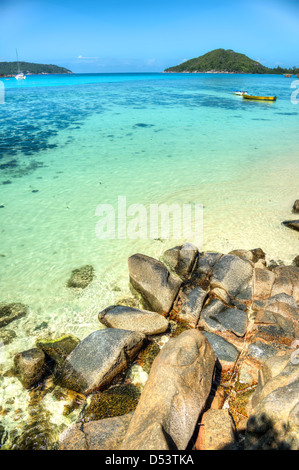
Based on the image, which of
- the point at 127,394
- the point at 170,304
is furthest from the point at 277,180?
the point at 127,394

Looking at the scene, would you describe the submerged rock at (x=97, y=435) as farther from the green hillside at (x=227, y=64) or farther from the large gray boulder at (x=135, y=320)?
the green hillside at (x=227, y=64)

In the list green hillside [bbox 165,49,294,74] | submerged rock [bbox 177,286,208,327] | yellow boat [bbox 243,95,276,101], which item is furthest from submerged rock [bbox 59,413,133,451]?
green hillside [bbox 165,49,294,74]

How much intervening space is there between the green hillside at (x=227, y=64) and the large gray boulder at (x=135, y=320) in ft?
632

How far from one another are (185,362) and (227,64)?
202 metres

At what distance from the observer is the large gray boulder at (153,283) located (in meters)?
6.50

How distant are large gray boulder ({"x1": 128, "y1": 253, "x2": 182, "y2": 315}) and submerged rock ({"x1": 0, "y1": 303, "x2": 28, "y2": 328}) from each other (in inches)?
112

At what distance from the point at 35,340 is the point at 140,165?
12290 millimetres

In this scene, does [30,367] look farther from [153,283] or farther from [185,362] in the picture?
[153,283]

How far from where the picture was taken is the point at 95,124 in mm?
25812

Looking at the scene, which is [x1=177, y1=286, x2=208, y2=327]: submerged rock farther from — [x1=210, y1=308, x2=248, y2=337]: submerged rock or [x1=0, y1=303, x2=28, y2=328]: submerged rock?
[x1=0, y1=303, x2=28, y2=328]: submerged rock

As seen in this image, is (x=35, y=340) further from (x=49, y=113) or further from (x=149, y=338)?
(x=49, y=113)

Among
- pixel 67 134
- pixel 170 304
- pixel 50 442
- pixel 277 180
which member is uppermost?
pixel 67 134

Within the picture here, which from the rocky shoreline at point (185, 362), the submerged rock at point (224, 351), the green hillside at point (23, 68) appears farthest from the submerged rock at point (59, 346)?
the green hillside at point (23, 68)

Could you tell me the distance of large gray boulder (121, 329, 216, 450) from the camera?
3.28 meters
